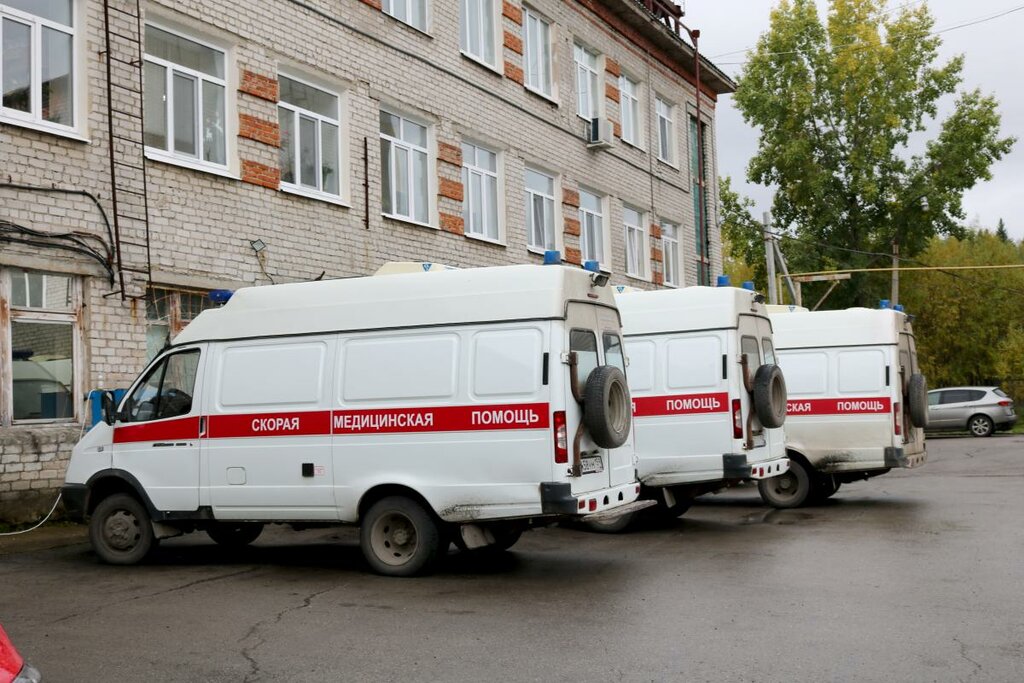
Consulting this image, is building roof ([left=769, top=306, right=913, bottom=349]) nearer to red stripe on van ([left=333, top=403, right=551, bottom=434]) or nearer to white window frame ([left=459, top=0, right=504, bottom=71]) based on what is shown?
red stripe on van ([left=333, top=403, right=551, bottom=434])

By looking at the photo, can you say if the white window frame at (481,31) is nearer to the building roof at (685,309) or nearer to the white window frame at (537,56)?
the white window frame at (537,56)

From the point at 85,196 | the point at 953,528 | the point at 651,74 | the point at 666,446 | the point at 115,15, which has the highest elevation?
the point at 651,74

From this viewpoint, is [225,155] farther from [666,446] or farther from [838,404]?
[838,404]

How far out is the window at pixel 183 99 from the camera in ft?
45.2

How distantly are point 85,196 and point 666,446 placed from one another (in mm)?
7000

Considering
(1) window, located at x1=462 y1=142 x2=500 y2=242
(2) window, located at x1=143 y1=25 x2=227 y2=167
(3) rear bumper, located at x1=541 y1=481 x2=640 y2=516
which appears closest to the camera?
(3) rear bumper, located at x1=541 y1=481 x2=640 y2=516

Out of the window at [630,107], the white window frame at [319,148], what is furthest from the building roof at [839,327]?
the window at [630,107]

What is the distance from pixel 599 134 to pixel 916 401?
11.5 meters

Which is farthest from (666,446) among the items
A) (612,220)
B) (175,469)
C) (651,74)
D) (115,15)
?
(651,74)

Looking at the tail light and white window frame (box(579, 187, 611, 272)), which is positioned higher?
white window frame (box(579, 187, 611, 272))

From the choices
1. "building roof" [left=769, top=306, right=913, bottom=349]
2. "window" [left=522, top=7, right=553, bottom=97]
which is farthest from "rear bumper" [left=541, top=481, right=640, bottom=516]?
"window" [left=522, top=7, right=553, bottom=97]

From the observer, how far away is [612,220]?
2550 centimetres

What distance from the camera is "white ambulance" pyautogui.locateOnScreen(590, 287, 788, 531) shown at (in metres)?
11.9

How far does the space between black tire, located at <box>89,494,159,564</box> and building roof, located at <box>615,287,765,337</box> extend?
550 cm
